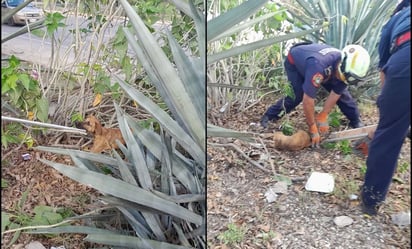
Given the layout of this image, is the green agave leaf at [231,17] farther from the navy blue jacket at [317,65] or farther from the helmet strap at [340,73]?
the helmet strap at [340,73]

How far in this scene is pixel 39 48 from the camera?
1.69 m

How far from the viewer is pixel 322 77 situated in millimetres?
1135

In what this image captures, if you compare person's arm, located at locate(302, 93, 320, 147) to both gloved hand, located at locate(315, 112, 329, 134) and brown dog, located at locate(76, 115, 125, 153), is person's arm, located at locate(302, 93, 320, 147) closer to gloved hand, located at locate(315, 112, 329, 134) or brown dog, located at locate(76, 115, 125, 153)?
gloved hand, located at locate(315, 112, 329, 134)

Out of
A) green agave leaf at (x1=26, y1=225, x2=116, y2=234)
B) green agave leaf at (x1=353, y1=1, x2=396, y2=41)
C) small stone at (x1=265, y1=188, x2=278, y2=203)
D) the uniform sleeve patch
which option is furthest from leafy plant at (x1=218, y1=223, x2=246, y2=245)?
green agave leaf at (x1=353, y1=1, x2=396, y2=41)

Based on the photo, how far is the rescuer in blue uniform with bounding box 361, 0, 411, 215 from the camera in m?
0.77

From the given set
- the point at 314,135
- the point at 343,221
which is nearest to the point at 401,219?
the point at 343,221

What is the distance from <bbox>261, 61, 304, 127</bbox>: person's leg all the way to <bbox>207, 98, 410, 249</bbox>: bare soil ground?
0.02m

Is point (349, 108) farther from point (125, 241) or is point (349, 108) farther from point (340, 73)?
point (125, 241)

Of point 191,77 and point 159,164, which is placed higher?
point 191,77

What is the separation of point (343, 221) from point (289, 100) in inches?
13.7

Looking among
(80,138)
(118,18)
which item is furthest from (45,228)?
(118,18)

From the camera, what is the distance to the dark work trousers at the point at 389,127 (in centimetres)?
76

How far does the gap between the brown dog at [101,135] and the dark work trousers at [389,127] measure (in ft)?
2.96

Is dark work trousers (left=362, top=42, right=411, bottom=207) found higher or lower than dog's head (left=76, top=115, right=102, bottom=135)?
higher
